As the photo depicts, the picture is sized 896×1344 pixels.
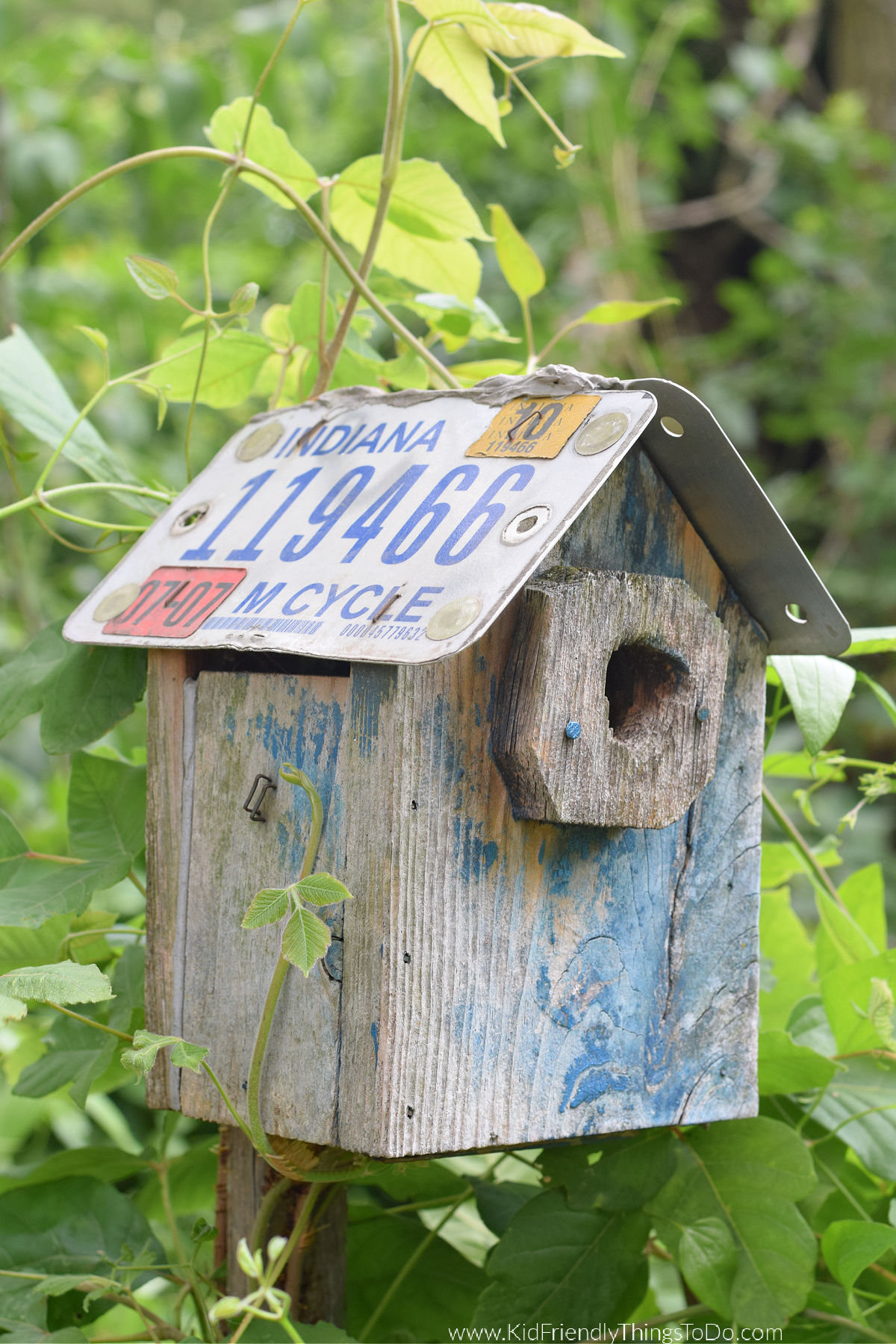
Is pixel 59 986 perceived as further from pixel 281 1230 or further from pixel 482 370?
pixel 482 370

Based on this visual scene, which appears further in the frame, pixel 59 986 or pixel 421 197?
pixel 421 197

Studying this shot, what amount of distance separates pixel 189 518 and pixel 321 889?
1.38 ft

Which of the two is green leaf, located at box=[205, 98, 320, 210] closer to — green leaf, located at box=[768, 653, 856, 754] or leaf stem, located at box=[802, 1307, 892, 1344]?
green leaf, located at box=[768, 653, 856, 754]

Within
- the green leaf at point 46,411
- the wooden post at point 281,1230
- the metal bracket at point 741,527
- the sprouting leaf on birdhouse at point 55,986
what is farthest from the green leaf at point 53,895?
the metal bracket at point 741,527

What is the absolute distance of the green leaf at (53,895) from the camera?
974mm

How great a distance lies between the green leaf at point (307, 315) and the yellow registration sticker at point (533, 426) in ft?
1.05

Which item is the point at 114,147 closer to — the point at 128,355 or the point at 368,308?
the point at 128,355

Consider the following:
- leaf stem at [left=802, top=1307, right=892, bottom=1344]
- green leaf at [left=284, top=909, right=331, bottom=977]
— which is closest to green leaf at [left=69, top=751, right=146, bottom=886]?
green leaf at [left=284, top=909, right=331, bottom=977]

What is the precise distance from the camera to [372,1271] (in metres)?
→ 1.21

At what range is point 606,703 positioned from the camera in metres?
0.88

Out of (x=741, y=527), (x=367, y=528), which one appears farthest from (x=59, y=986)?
(x=741, y=527)

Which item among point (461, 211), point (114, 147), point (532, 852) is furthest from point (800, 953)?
point (114, 147)

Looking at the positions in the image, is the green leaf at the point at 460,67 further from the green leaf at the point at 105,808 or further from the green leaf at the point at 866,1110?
the green leaf at the point at 866,1110

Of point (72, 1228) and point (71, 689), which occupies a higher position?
point (71, 689)
